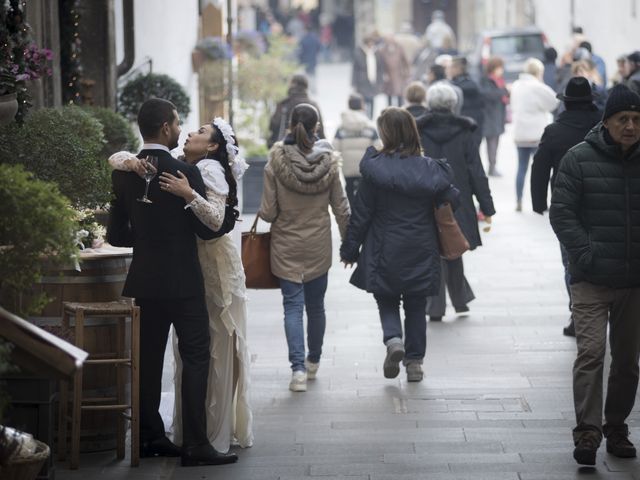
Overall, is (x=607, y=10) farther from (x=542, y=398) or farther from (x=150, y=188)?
(x=150, y=188)

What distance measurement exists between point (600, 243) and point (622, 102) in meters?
0.73

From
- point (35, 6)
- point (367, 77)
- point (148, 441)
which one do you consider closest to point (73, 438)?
point (148, 441)

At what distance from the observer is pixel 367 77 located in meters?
29.9

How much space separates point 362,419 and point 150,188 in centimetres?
221

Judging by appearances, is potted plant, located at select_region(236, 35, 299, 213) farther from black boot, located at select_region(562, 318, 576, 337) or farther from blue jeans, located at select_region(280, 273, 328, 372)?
blue jeans, located at select_region(280, 273, 328, 372)

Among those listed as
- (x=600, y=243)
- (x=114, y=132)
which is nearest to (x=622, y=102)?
(x=600, y=243)

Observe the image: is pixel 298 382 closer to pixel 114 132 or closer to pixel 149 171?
pixel 149 171

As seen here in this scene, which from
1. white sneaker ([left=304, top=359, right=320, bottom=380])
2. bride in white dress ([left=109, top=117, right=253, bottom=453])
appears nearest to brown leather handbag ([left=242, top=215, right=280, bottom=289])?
white sneaker ([left=304, top=359, right=320, bottom=380])

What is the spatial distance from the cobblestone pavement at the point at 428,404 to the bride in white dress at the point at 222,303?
0.21 metres

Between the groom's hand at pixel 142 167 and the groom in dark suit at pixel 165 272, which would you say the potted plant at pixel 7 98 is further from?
the groom's hand at pixel 142 167

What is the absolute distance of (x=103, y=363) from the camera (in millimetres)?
7996

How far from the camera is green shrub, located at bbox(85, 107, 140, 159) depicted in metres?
12.4

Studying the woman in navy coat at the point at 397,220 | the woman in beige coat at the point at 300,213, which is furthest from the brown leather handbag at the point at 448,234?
the woman in beige coat at the point at 300,213

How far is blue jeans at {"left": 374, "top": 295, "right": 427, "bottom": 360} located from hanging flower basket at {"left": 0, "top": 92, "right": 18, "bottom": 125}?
2929 mm
